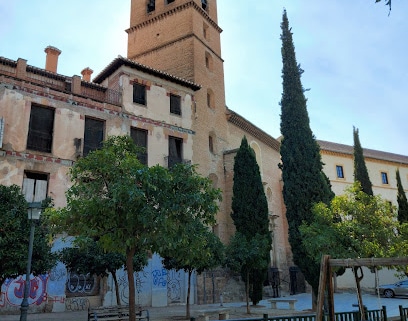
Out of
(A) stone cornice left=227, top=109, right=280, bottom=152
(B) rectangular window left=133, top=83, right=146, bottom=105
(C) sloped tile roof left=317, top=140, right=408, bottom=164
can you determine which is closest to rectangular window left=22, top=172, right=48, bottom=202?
(B) rectangular window left=133, top=83, right=146, bottom=105

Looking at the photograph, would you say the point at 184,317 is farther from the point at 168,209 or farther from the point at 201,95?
the point at 201,95

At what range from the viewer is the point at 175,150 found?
2125 cm

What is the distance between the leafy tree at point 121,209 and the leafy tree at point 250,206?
36.3 feet

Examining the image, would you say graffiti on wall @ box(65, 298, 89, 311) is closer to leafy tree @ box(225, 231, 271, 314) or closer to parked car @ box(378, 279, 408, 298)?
leafy tree @ box(225, 231, 271, 314)

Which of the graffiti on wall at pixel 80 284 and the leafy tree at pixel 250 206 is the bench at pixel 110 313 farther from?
the leafy tree at pixel 250 206

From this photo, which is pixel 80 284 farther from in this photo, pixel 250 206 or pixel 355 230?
pixel 355 230

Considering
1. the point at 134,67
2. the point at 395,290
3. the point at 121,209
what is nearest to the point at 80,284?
the point at 121,209

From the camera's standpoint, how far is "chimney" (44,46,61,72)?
2100 centimetres

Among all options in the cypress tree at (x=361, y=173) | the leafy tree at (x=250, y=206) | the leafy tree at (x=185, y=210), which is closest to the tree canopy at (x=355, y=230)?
the leafy tree at (x=185, y=210)

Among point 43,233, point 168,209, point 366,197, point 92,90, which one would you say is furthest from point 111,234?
point 92,90

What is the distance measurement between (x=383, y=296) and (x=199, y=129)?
15.5m

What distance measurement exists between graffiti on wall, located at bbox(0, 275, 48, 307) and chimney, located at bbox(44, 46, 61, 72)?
1169 centimetres

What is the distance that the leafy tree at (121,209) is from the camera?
8.64 meters

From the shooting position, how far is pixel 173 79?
2205cm
